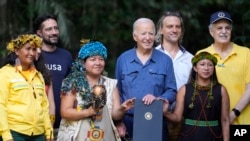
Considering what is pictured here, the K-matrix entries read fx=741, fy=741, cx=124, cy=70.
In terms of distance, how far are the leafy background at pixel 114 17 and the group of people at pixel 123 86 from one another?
5475 millimetres

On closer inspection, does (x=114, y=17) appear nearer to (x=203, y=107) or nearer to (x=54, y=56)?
(x=54, y=56)

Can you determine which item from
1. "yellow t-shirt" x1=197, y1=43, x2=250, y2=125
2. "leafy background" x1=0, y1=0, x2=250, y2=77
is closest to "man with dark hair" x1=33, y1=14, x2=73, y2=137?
"yellow t-shirt" x1=197, y1=43, x2=250, y2=125

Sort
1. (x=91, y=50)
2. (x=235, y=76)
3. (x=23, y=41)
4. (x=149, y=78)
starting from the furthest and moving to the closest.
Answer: (x=235, y=76), (x=149, y=78), (x=91, y=50), (x=23, y=41)

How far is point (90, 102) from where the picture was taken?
7297 mm

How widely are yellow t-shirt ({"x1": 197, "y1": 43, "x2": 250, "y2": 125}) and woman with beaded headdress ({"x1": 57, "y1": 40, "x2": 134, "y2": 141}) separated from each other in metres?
1.25

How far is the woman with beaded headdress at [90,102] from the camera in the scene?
7273 millimetres

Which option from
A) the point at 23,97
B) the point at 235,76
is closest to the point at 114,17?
the point at 235,76

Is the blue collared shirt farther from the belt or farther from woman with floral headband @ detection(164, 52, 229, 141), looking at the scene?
the belt

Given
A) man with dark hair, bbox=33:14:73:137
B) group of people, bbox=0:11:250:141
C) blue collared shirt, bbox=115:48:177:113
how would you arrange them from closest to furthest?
group of people, bbox=0:11:250:141
blue collared shirt, bbox=115:48:177:113
man with dark hair, bbox=33:14:73:137

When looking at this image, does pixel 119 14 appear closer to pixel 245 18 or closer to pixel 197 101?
pixel 245 18

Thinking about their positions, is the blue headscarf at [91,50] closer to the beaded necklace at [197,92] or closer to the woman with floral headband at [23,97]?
the woman with floral headband at [23,97]

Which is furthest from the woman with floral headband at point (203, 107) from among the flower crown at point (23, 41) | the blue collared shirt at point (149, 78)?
the flower crown at point (23, 41)

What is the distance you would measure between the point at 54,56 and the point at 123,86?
89 cm

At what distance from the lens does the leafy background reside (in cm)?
1384
